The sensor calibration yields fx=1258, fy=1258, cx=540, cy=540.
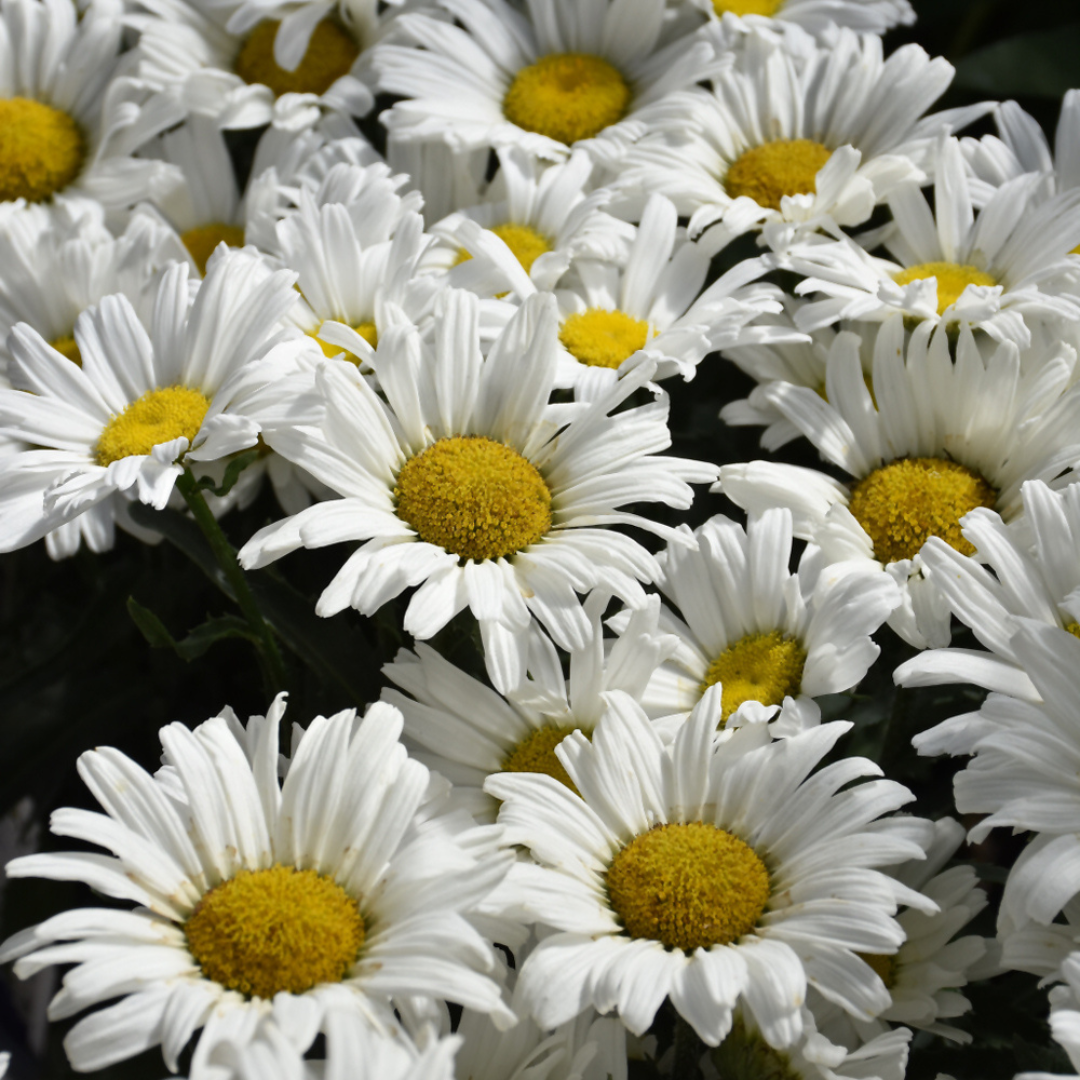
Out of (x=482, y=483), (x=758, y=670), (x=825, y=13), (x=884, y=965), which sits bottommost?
(x=884, y=965)

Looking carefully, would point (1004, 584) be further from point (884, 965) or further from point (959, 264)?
point (959, 264)

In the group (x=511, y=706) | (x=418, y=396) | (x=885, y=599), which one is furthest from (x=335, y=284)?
(x=885, y=599)

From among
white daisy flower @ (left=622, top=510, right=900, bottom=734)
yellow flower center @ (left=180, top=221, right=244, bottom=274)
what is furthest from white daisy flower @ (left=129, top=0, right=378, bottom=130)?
white daisy flower @ (left=622, top=510, right=900, bottom=734)

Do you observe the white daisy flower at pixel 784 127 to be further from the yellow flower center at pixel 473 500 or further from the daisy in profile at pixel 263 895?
the daisy in profile at pixel 263 895

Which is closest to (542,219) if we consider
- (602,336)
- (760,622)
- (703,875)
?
(602,336)

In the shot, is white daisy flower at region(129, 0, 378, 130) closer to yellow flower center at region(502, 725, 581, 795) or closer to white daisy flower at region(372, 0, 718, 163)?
white daisy flower at region(372, 0, 718, 163)
